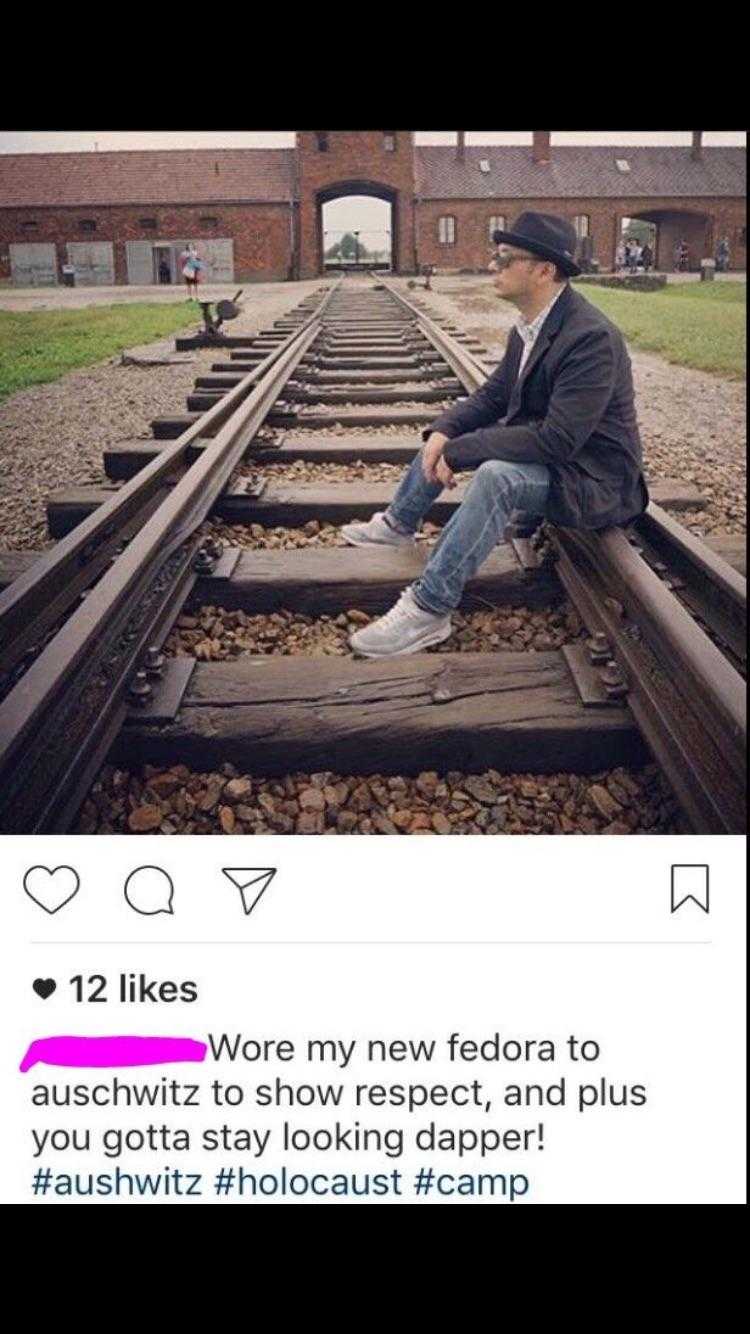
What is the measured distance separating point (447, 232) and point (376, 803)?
655 inches

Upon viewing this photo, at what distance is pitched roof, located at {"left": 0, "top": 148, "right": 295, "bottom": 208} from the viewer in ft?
7.59

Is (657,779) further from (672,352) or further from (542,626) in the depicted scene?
(672,352)

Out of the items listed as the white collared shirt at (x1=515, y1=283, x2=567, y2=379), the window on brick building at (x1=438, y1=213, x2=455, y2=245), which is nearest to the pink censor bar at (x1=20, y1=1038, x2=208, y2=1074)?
the white collared shirt at (x1=515, y1=283, x2=567, y2=379)

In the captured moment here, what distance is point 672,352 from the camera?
Result: 668cm

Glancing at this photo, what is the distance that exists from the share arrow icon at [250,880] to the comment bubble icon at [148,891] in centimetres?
8

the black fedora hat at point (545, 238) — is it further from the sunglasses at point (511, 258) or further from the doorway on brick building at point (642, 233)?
the doorway on brick building at point (642, 233)

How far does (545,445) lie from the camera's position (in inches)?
90.3

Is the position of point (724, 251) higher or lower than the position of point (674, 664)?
higher

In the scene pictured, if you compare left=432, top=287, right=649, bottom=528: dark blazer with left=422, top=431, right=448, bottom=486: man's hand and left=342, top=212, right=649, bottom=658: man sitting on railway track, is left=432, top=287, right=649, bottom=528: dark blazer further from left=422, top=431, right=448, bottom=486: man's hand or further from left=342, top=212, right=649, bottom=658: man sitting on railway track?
left=422, top=431, right=448, bottom=486: man's hand

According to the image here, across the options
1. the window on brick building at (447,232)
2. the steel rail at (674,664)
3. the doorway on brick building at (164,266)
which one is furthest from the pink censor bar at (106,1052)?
the window on brick building at (447,232)

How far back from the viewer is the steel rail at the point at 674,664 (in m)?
1.56

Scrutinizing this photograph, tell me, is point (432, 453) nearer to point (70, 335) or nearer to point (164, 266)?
point (70, 335)

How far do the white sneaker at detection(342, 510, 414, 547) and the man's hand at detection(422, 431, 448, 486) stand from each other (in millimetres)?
223

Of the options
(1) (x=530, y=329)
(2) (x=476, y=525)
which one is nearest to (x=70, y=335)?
(1) (x=530, y=329)
